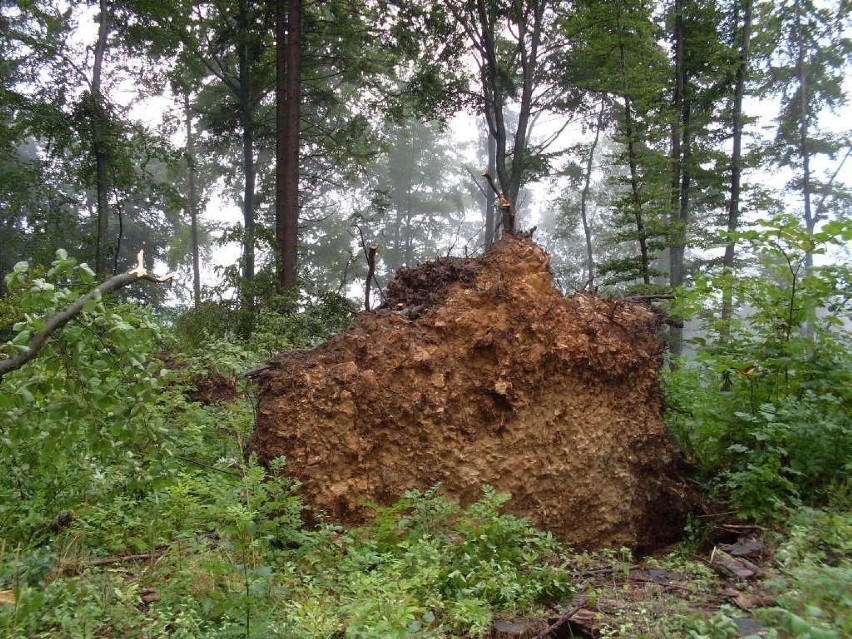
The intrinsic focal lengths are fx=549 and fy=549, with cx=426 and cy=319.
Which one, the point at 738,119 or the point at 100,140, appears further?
the point at 738,119

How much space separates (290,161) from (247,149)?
597cm

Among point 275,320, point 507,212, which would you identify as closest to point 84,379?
point 507,212

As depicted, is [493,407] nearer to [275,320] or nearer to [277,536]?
[277,536]

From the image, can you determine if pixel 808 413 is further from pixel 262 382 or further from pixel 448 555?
pixel 262 382

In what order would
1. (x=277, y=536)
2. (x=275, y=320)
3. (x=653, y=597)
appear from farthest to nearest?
(x=275, y=320) < (x=277, y=536) < (x=653, y=597)

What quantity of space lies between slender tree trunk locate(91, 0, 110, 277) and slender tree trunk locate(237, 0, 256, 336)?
286 centimetres

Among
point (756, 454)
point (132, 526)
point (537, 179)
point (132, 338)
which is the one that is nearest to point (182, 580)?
point (132, 526)

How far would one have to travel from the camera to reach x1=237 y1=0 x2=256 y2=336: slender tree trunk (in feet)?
34.9

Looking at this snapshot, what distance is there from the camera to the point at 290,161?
37.1ft

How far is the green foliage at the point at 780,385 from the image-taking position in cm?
434

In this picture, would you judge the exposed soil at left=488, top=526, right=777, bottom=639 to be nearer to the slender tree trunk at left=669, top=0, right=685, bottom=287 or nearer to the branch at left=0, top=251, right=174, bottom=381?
the branch at left=0, top=251, right=174, bottom=381

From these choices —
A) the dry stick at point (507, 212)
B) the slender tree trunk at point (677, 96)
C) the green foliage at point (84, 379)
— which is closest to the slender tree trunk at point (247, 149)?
the dry stick at point (507, 212)

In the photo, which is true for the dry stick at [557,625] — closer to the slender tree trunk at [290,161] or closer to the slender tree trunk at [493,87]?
the slender tree trunk at [290,161]

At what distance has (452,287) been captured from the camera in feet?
16.2
